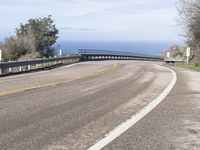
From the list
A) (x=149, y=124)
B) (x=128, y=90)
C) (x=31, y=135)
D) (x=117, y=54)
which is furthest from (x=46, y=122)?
(x=117, y=54)

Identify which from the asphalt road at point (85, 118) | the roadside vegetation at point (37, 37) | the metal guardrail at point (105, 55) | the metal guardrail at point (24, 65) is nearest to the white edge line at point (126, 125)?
the asphalt road at point (85, 118)

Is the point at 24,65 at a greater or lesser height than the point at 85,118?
lesser

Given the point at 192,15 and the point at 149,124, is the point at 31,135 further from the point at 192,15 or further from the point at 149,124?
the point at 192,15

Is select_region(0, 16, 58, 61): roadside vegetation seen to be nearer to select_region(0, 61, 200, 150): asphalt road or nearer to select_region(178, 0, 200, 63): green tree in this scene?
select_region(178, 0, 200, 63): green tree

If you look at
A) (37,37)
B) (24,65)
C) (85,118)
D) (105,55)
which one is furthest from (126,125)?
(37,37)

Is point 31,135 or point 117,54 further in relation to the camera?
point 117,54

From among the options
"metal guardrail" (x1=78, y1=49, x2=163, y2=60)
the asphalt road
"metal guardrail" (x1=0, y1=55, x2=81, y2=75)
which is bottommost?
"metal guardrail" (x1=78, y1=49, x2=163, y2=60)

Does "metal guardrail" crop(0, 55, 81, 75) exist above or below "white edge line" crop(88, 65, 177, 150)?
below

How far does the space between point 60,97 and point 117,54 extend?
61.1 meters

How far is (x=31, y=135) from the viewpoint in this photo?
28.2ft

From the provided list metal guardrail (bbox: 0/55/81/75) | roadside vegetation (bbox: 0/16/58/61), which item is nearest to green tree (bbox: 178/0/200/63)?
metal guardrail (bbox: 0/55/81/75)

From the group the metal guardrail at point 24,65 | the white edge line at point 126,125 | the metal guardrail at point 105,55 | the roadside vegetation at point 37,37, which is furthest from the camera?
the roadside vegetation at point 37,37

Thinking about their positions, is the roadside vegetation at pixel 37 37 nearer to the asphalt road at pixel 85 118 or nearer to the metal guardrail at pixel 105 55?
the metal guardrail at pixel 105 55

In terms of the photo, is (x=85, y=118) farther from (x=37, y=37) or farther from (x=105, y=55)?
(x=37, y=37)
